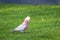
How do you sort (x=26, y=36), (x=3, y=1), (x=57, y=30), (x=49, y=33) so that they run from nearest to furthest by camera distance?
(x=26, y=36), (x=49, y=33), (x=57, y=30), (x=3, y=1)

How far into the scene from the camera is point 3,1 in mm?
24484

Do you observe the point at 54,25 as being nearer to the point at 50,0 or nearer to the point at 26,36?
the point at 26,36

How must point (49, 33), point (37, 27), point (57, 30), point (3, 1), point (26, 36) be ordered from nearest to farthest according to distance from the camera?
1. point (26, 36)
2. point (49, 33)
3. point (57, 30)
4. point (37, 27)
5. point (3, 1)

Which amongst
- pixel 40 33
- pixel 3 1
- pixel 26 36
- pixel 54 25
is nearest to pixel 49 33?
pixel 40 33

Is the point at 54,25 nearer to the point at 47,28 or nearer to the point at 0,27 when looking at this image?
the point at 47,28

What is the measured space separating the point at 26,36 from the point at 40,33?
30.4 inches

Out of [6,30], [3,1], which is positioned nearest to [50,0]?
[3,1]

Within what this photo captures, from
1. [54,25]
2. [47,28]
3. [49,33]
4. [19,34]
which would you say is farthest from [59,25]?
[19,34]

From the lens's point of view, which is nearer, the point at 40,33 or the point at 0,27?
the point at 40,33

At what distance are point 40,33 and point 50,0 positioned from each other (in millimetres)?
15311

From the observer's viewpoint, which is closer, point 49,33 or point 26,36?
point 26,36

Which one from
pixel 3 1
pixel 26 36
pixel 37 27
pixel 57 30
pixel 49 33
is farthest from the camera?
pixel 3 1

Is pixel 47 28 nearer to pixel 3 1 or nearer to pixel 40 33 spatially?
pixel 40 33

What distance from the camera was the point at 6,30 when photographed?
10.7 m
